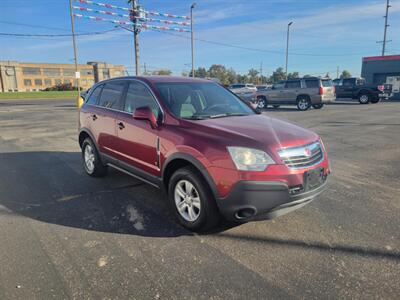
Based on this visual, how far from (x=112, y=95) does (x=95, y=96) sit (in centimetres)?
70

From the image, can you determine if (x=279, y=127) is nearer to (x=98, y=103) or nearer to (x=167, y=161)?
(x=167, y=161)

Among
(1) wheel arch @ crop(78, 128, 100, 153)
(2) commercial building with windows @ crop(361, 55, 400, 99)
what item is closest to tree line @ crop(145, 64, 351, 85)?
(2) commercial building with windows @ crop(361, 55, 400, 99)

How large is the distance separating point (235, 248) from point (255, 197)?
61 centimetres

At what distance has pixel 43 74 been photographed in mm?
119375

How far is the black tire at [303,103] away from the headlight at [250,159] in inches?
676

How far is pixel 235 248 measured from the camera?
10.5ft

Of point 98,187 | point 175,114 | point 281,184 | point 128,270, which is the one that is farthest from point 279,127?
point 98,187

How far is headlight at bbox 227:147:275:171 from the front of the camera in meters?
3.02

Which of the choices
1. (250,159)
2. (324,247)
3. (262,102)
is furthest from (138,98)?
(262,102)

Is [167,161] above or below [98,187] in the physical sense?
above

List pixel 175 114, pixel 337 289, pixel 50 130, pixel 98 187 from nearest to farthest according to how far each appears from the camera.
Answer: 1. pixel 337 289
2. pixel 175 114
3. pixel 98 187
4. pixel 50 130

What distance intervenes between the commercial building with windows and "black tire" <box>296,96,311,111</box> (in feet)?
56.0

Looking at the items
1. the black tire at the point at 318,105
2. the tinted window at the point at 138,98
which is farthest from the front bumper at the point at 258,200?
the black tire at the point at 318,105

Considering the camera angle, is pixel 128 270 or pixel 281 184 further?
pixel 281 184
